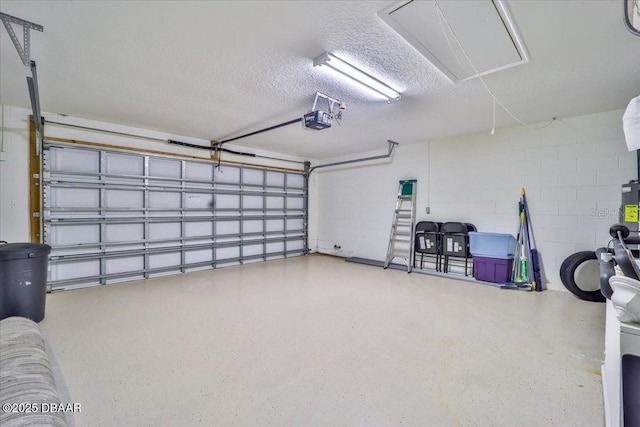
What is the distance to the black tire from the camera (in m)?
3.55

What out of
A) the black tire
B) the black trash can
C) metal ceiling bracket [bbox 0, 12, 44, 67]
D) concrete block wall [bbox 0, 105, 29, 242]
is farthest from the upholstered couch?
the black tire

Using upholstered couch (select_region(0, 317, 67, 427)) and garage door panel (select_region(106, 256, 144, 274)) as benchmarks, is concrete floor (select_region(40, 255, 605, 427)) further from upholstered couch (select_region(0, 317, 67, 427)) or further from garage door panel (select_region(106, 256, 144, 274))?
garage door panel (select_region(106, 256, 144, 274))

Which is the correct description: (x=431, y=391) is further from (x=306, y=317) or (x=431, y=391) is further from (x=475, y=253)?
(x=475, y=253)

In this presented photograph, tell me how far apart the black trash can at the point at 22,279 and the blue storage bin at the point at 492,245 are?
5.50 m

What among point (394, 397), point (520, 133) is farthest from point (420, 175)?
point (394, 397)

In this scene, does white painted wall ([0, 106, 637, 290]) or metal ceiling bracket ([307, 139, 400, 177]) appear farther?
metal ceiling bracket ([307, 139, 400, 177])

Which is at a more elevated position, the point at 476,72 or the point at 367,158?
the point at 476,72

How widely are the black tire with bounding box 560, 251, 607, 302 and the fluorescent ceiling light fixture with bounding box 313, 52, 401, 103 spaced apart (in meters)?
3.13

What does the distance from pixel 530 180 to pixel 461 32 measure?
3197mm

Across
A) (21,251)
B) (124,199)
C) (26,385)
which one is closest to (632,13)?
(26,385)

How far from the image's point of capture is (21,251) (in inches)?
105

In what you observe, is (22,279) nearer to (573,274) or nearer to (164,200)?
(164,200)

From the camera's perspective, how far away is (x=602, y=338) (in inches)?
97.8

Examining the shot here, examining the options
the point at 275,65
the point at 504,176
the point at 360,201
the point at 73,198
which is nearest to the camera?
the point at 275,65
